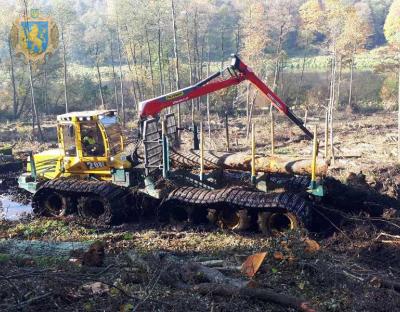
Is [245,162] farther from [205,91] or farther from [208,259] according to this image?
[208,259]

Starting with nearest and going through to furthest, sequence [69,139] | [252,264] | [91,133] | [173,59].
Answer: [252,264] < [91,133] < [69,139] < [173,59]

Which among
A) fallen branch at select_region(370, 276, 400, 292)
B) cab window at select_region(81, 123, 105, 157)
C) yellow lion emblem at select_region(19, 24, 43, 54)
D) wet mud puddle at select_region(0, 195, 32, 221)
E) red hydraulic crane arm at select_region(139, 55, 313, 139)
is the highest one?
yellow lion emblem at select_region(19, 24, 43, 54)

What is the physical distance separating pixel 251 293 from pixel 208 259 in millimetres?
2032

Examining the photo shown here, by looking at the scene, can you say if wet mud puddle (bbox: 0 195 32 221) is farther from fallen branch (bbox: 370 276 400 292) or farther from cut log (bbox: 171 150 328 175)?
fallen branch (bbox: 370 276 400 292)

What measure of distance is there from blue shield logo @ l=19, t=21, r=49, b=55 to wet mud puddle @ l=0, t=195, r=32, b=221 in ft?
47.3

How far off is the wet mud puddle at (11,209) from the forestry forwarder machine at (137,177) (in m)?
0.76

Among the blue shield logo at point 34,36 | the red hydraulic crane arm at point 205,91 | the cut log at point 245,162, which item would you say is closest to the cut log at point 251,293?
the cut log at point 245,162

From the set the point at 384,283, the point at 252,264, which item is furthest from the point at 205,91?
the point at 384,283

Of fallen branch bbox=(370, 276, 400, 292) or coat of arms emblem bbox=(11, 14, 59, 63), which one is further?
coat of arms emblem bbox=(11, 14, 59, 63)

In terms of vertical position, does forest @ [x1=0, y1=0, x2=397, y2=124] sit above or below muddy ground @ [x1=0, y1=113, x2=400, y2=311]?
above

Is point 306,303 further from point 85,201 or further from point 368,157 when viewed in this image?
point 368,157

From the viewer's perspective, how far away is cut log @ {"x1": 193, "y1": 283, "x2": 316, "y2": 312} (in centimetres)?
622

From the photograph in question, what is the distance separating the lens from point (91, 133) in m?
11.7

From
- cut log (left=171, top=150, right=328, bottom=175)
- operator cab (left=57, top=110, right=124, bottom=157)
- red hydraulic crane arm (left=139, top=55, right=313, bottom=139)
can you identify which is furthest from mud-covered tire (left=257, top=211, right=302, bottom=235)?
operator cab (left=57, top=110, right=124, bottom=157)
